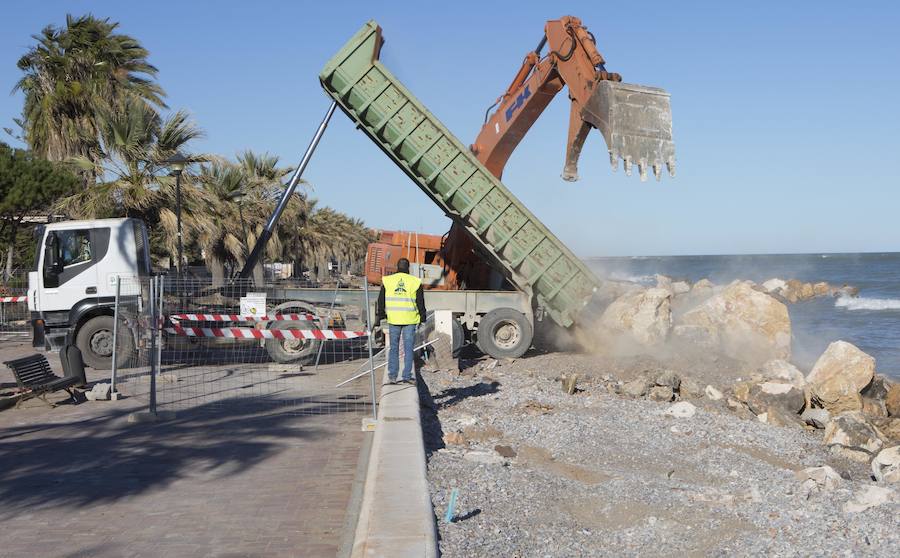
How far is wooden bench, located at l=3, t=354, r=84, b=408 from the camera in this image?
33.6 feet

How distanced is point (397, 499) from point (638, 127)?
9.13 m

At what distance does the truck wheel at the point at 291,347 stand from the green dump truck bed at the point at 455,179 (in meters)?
3.39

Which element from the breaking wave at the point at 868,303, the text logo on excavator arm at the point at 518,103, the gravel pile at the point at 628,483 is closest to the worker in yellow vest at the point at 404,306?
the gravel pile at the point at 628,483

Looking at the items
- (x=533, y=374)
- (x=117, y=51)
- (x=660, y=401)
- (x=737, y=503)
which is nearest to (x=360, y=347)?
(x=533, y=374)

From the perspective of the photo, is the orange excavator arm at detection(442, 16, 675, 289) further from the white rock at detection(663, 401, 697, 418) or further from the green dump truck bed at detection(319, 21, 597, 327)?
the white rock at detection(663, 401, 697, 418)

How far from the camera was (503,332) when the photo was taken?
15617mm

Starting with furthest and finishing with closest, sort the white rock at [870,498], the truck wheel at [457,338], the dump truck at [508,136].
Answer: the truck wheel at [457,338]
the dump truck at [508,136]
the white rock at [870,498]

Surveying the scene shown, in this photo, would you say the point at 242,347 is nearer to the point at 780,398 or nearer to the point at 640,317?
the point at 640,317

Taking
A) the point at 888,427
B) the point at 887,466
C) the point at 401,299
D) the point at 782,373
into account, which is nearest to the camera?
the point at 887,466

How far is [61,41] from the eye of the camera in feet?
78.6

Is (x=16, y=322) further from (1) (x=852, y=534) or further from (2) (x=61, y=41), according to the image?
(1) (x=852, y=534)

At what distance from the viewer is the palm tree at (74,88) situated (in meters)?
22.4

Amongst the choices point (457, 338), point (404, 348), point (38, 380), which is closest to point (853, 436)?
point (404, 348)

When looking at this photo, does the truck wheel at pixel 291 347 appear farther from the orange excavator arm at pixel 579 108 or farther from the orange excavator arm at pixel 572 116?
the orange excavator arm at pixel 579 108
